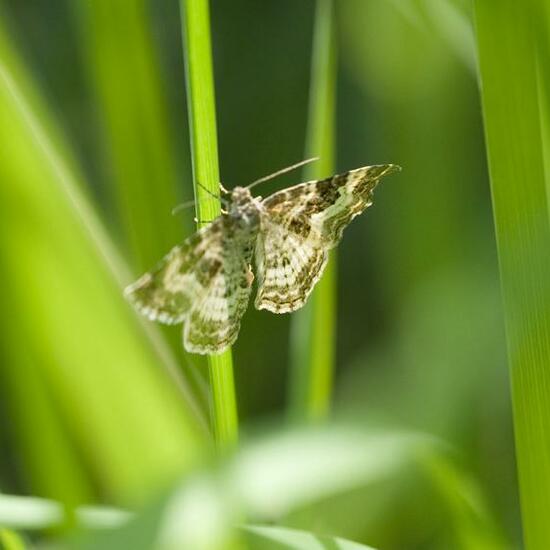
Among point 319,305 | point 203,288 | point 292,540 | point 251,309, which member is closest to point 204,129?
point 203,288

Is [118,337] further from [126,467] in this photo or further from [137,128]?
[137,128]

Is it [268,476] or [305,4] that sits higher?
[305,4]

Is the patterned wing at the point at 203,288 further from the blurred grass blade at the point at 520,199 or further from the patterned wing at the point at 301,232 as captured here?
the blurred grass blade at the point at 520,199

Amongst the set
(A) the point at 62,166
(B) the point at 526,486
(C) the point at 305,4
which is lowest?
(B) the point at 526,486

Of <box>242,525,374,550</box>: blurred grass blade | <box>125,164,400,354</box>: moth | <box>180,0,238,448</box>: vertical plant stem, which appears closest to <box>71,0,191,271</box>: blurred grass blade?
<box>125,164,400,354</box>: moth

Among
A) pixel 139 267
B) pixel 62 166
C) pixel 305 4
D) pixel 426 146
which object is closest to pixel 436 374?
pixel 426 146

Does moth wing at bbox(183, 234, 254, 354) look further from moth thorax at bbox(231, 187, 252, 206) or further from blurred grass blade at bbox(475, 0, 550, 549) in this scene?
blurred grass blade at bbox(475, 0, 550, 549)
